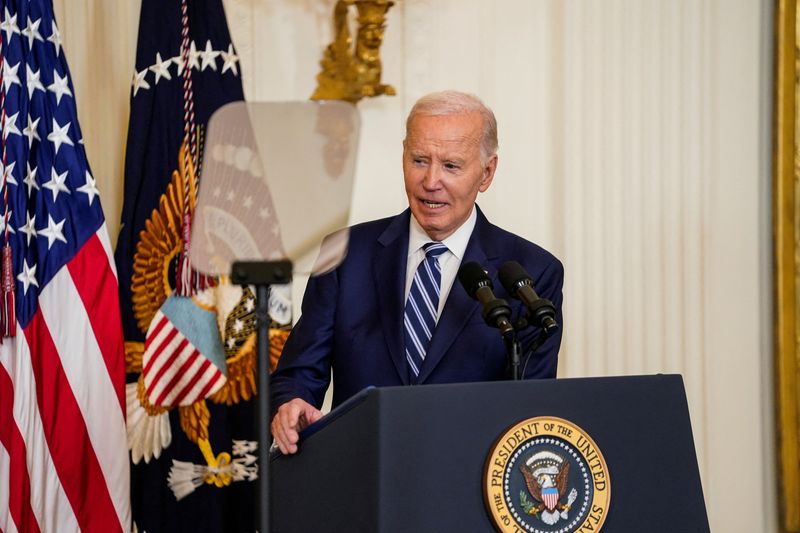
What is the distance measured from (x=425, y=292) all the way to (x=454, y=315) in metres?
0.14

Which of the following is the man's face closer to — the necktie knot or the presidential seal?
the necktie knot

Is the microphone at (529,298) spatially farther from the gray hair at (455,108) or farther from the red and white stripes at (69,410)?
the red and white stripes at (69,410)

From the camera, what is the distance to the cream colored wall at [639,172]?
159 inches

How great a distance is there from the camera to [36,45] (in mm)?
3480

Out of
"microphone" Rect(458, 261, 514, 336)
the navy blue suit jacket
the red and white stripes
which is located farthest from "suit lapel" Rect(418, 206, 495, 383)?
the red and white stripes

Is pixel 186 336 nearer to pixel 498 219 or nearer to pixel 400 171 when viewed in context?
pixel 400 171

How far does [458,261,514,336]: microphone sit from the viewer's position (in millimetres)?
1961

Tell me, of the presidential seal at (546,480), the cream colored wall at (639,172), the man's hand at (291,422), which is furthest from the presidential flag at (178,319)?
the presidential seal at (546,480)

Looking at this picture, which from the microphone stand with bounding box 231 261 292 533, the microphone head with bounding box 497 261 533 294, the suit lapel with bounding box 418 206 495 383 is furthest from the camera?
the suit lapel with bounding box 418 206 495 383

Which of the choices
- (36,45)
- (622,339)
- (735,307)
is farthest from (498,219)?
(36,45)

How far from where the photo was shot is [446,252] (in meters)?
2.76

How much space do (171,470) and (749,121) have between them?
2674 mm

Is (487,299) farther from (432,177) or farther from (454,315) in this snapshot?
(432,177)

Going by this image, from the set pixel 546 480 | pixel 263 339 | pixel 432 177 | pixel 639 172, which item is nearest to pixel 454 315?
pixel 432 177
